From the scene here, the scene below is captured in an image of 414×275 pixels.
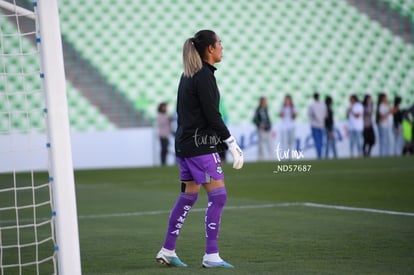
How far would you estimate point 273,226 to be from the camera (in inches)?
355

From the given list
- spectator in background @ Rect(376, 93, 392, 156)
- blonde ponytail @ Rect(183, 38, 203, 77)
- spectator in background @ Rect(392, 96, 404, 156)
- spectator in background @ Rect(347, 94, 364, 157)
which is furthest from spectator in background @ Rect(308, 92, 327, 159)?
blonde ponytail @ Rect(183, 38, 203, 77)

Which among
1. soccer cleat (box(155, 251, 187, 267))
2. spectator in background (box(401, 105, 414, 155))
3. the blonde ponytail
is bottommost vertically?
spectator in background (box(401, 105, 414, 155))

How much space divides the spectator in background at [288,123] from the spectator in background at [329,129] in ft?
3.20

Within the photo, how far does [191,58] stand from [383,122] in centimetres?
2026

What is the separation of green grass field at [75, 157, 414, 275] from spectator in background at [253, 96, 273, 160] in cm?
800

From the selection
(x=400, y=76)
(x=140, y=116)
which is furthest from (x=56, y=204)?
(x=400, y=76)

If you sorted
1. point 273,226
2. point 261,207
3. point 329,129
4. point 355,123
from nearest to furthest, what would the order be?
point 273,226 < point 261,207 < point 329,129 < point 355,123

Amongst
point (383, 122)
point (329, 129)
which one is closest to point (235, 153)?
point (329, 129)

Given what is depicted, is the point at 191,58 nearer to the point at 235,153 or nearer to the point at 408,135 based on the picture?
the point at 235,153

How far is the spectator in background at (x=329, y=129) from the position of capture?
82.4ft

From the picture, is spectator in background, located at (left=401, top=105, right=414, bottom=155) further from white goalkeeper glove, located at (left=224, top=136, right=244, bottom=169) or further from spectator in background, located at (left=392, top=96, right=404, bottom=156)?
white goalkeeper glove, located at (left=224, top=136, right=244, bottom=169)

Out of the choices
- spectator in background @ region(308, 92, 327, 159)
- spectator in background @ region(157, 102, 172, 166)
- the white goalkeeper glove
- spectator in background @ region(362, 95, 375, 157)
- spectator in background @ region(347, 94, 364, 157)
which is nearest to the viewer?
A: the white goalkeeper glove

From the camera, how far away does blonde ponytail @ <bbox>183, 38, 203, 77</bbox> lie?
20.7 ft

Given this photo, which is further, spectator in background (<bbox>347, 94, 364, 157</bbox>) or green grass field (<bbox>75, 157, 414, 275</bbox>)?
spectator in background (<bbox>347, 94, 364, 157</bbox>)
